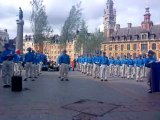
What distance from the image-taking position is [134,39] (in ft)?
259

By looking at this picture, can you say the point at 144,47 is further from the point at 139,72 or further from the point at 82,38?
the point at 139,72

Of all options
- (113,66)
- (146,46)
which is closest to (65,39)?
(113,66)

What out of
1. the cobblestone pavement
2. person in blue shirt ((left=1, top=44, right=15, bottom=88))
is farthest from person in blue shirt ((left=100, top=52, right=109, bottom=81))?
the cobblestone pavement

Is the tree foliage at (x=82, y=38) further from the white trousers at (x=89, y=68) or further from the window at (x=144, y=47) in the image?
the white trousers at (x=89, y=68)

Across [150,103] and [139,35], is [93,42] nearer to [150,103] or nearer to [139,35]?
[139,35]

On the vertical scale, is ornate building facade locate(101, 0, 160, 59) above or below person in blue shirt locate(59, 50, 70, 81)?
above

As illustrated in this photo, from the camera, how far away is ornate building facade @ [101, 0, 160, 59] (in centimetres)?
7531

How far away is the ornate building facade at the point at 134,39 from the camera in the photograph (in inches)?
2965

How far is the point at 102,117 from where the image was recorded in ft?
24.7

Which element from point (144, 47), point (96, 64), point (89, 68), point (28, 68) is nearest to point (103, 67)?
point (96, 64)

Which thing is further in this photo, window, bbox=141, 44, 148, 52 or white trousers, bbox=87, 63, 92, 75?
window, bbox=141, 44, 148, 52

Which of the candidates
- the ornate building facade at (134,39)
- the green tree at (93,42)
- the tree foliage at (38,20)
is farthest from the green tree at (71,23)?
the ornate building facade at (134,39)

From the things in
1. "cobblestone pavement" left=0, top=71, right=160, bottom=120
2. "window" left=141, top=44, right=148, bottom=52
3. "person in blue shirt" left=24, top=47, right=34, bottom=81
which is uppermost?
"window" left=141, top=44, right=148, bottom=52

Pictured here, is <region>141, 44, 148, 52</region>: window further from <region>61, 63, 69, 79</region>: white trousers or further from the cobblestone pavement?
the cobblestone pavement
